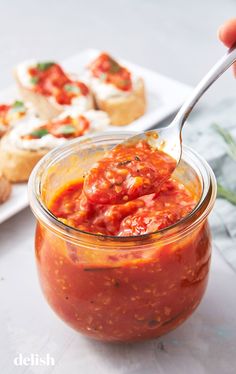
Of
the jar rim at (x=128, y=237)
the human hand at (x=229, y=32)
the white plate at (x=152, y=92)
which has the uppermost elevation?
the human hand at (x=229, y=32)

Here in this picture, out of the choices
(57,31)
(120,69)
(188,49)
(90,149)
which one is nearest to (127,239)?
(90,149)

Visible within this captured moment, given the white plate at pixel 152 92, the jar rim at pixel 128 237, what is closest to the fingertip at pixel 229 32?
the jar rim at pixel 128 237

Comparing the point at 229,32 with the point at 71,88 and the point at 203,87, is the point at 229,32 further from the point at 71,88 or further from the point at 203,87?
the point at 71,88

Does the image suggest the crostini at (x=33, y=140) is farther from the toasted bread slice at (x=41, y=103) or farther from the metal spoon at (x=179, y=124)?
the metal spoon at (x=179, y=124)

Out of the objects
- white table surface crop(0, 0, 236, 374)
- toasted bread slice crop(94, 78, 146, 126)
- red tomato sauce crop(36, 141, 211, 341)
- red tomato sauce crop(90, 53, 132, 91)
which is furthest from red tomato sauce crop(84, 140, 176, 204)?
red tomato sauce crop(90, 53, 132, 91)

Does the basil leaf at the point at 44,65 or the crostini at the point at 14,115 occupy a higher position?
the basil leaf at the point at 44,65

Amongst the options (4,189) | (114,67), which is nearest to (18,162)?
(4,189)
